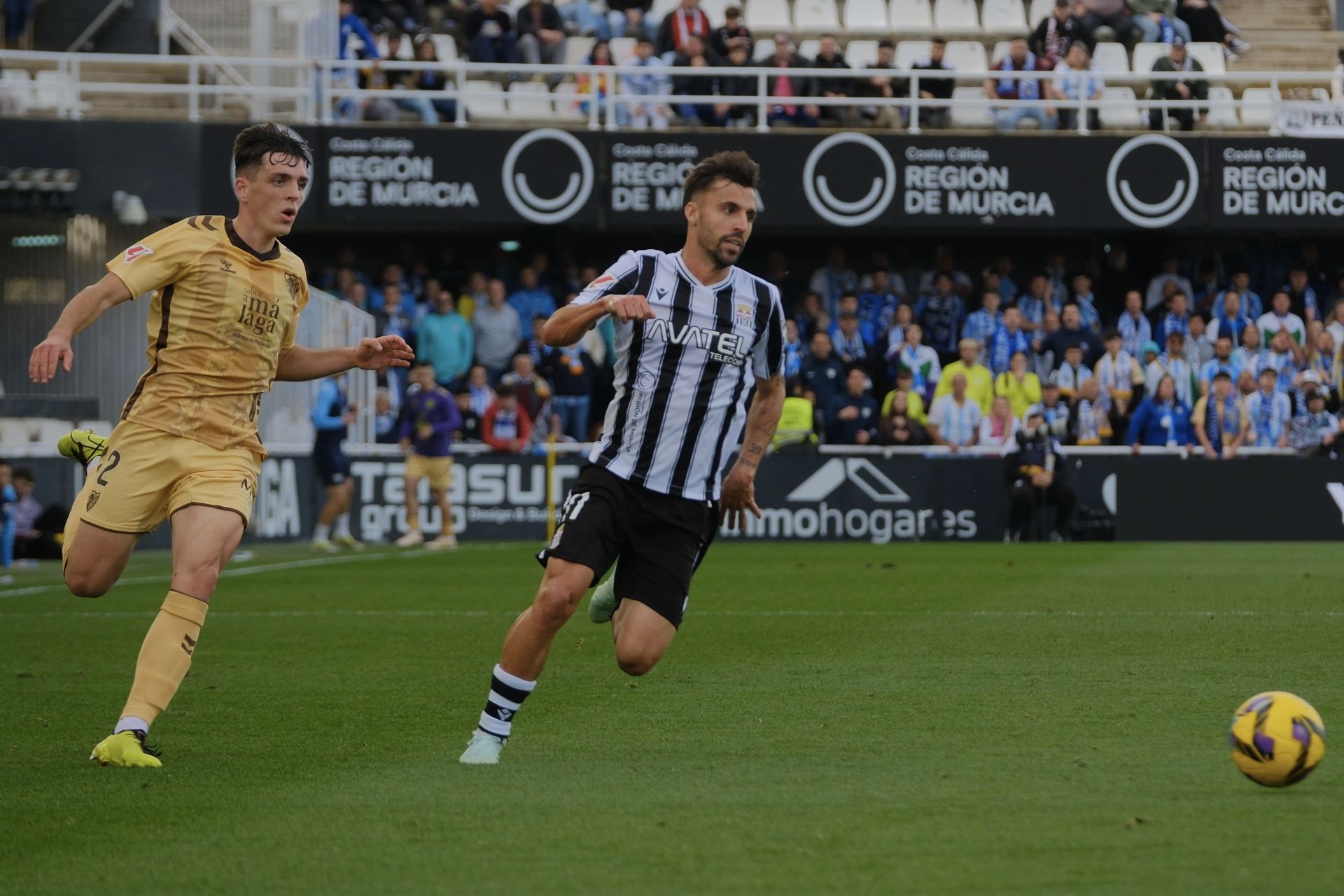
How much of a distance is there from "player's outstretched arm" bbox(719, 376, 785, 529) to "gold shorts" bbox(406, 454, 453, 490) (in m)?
13.0

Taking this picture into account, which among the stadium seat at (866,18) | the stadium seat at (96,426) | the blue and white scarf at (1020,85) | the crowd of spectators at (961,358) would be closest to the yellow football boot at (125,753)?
the stadium seat at (96,426)

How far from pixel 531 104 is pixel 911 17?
6820 millimetres

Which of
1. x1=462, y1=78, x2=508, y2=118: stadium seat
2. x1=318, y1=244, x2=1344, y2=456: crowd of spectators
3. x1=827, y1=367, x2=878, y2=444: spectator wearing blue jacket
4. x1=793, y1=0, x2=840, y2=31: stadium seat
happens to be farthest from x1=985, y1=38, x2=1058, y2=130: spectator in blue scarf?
x1=462, y1=78, x2=508, y2=118: stadium seat

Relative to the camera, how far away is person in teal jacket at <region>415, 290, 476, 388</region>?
23250mm

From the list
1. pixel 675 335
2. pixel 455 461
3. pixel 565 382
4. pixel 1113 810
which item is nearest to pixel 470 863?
pixel 1113 810

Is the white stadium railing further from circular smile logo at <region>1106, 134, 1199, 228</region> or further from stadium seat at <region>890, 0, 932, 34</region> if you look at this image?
stadium seat at <region>890, 0, 932, 34</region>

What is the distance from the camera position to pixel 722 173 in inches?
243

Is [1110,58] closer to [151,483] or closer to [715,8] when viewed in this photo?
[715,8]

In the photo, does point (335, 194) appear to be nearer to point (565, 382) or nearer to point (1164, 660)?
point (565, 382)

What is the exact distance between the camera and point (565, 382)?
23109 millimetres

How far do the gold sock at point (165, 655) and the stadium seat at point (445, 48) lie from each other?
20.0m

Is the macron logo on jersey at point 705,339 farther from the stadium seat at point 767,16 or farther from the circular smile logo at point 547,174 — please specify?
the stadium seat at point 767,16

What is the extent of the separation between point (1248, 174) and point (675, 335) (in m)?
20.2

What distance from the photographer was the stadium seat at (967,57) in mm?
26797
